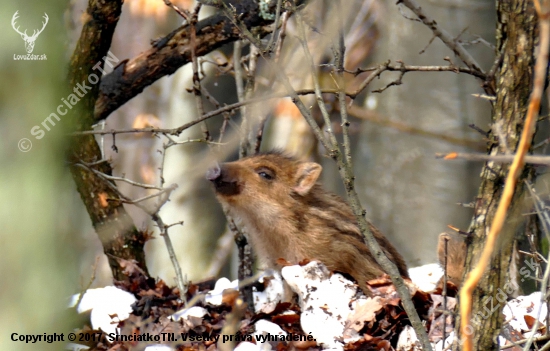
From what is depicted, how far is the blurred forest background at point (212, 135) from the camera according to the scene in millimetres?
2668

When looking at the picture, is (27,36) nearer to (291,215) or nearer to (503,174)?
(503,174)

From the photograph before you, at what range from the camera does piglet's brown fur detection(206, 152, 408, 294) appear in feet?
17.7

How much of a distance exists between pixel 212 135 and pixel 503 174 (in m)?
6.63

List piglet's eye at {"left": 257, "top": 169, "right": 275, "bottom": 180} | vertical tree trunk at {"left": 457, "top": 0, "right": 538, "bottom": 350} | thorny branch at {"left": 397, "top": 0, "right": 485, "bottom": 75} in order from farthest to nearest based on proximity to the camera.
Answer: piglet's eye at {"left": 257, "top": 169, "right": 275, "bottom": 180}
thorny branch at {"left": 397, "top": 0, "right": 485, "bottom": 75}
vertical tree trunk at {"left": 457, "top": 0, "right": 538, "bottom": 350}

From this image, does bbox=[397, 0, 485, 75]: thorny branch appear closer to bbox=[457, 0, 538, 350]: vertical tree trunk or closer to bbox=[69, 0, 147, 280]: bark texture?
bbox=[457, 0, 538, 350]: vertical tree trunk

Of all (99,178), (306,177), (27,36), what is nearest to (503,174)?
(27,36)

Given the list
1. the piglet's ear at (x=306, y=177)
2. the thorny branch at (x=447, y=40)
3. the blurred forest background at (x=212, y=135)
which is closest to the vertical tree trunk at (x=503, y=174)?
the blurred forest background at (x=212, y=135)

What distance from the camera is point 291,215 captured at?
577 centimetres

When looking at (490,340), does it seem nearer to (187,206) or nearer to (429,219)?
(429,219)

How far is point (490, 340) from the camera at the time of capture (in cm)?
317

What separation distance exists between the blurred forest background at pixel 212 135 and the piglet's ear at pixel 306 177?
0.58 m

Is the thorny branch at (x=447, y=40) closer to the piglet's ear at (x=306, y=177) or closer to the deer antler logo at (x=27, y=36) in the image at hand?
the piglet's ear at (x=306, y=177)

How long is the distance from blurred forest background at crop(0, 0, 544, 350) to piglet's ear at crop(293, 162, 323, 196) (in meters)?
0.58

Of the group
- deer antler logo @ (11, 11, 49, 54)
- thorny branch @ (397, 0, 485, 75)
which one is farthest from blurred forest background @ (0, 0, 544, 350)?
thorny branch @ (397, 0, 485, 75)
